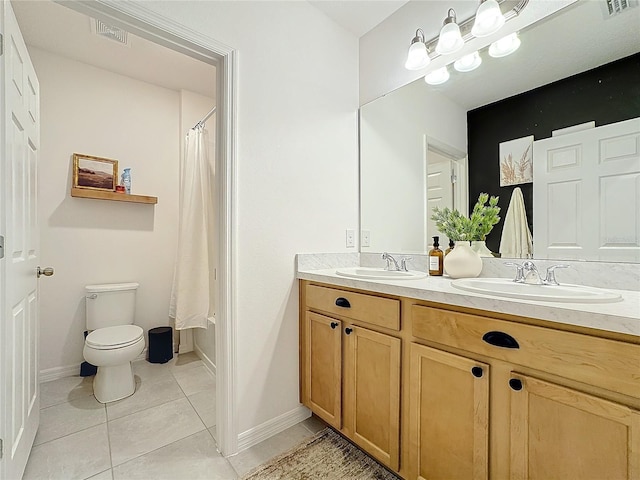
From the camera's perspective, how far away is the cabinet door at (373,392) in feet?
4.08

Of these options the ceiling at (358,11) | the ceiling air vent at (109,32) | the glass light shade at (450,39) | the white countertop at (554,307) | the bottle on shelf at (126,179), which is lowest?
the white countertop at (554,307)

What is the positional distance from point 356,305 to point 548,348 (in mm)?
739

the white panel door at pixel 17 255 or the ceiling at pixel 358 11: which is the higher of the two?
the ceiling at pixel 358 11

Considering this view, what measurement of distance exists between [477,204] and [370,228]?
2.31 feet

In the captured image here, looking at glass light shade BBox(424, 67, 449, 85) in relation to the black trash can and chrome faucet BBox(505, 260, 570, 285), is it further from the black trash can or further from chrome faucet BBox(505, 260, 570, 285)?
the black trash can

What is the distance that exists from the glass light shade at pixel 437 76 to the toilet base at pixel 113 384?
2621 mm

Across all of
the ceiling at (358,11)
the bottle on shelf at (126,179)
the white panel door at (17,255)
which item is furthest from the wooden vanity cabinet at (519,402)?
the bottle on shelf at (126,179)

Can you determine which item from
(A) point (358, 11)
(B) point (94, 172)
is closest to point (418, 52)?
(A) point (358, 11)

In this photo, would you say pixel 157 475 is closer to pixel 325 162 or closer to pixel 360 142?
pixel 325 162

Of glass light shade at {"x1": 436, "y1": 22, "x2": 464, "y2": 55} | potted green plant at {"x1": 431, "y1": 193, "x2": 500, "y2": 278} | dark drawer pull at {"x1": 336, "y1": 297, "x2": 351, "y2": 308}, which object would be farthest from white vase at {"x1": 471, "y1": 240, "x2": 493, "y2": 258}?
glass light shade at {"x1": 436, "y1": 22, "x2": 464, "y2": 55}

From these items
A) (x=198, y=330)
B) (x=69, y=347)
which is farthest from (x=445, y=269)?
(x=69, y=347)

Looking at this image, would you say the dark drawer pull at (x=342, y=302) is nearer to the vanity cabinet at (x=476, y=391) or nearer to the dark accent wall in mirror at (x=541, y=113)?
the vanity cabinet at (x=476, y=391)

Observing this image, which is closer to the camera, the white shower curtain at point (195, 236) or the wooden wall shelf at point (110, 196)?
the wooden wall shelf at point (110, 196)

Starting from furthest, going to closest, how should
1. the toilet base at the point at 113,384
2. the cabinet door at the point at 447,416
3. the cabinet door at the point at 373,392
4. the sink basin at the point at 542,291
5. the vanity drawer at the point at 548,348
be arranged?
the toilet base at the point at 113,384 < the cabinet door at the point at 373,392 < the cabinet door at the point at 447,416 < the sink basin at the point at 542,291 < the vanity drawer at the point at 548,348
